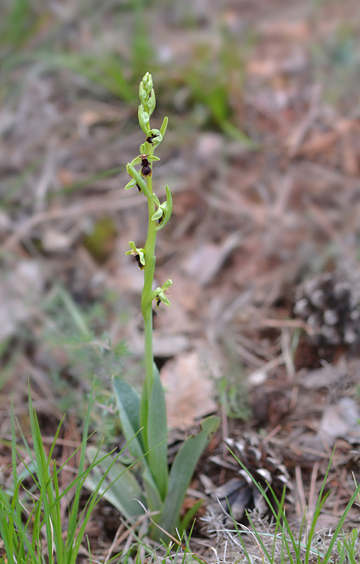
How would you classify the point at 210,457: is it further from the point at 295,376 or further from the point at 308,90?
the point at 308,90

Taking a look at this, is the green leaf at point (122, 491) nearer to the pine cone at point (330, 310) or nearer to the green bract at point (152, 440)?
the green bract at point (152, 440)

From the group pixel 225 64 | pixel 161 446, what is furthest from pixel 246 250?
pixel 161 446

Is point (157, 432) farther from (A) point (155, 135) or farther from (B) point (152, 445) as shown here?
(A) point (155, 135)

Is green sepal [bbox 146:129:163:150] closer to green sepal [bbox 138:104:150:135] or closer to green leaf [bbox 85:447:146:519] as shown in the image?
green sepal [bbox 138:104:150:135]

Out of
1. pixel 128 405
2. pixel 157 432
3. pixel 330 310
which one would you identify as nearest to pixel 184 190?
pixel 330 310

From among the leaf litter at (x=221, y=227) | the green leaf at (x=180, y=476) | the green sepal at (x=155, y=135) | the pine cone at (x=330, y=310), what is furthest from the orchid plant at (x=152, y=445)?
the pine cone at (x=330, y=310)
